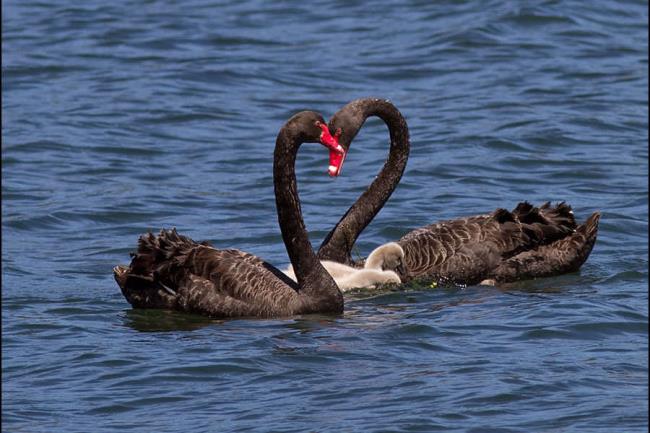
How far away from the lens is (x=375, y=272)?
31.8ft

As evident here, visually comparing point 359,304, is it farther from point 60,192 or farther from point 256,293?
point 60,192

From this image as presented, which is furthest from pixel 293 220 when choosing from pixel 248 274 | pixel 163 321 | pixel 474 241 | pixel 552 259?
pixel 552 259

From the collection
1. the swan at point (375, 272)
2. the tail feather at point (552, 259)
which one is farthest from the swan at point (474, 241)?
the swan at point (375, 272)

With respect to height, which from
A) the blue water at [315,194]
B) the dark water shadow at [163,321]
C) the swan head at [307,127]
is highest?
the swan head at [307,127]

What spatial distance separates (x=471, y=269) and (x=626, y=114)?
21.8 feet

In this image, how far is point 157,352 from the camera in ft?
27.7

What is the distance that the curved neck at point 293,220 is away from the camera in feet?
29.9

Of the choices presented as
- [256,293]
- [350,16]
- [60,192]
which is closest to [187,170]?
[60,192]

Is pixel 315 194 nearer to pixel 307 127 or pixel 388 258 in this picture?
pixel 388 258

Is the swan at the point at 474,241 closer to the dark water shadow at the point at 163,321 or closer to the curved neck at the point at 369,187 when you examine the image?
the curved neck at the point at 369,187

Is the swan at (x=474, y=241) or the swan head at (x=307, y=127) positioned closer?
the swan head at (x=307, y=127)

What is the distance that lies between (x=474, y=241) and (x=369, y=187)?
91 cm

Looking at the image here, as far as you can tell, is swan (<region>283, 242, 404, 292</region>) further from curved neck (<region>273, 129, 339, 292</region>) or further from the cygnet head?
curved neck (<region>273, 129, 339, 292</region>)

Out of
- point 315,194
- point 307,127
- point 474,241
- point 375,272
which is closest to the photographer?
point 307,127
